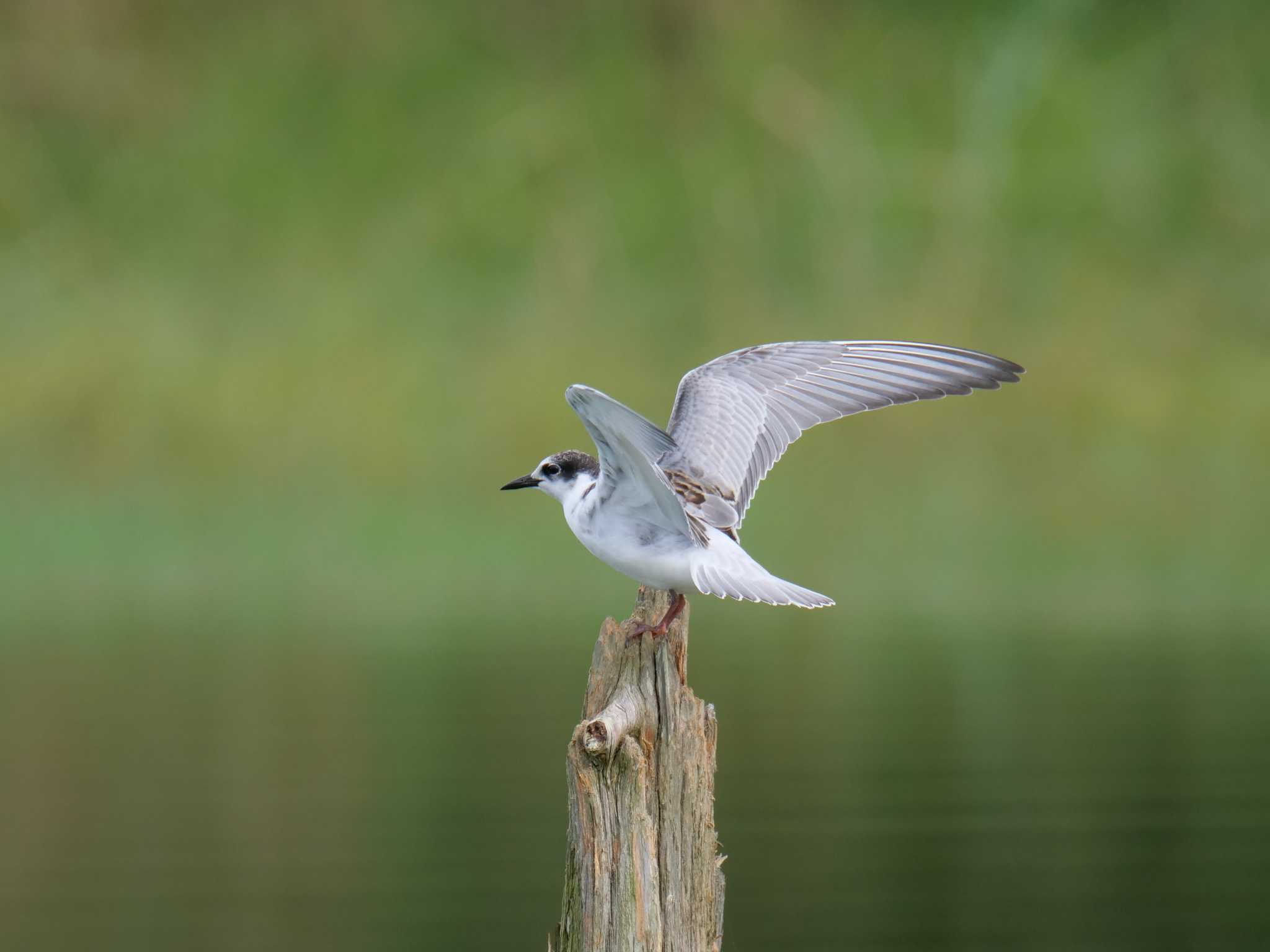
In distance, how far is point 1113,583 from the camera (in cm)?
2308

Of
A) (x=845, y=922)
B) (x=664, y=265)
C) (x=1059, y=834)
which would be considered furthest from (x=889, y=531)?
(x=845, y=922)

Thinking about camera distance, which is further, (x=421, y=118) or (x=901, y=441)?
(x=421, y=118)

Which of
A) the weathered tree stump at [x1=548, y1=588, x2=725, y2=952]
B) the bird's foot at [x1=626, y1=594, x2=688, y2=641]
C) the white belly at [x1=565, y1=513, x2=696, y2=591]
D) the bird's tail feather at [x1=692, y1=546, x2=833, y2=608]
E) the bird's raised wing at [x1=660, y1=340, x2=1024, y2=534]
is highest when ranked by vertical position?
the bird's raised wing at [x1=660, y1=340, x2=1024, y2=534]

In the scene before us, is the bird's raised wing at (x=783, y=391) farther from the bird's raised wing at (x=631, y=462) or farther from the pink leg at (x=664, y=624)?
the pink leg at (x=664, y=624)

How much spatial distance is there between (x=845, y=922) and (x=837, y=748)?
12.5ft

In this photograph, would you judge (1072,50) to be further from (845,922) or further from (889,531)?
(845,922)

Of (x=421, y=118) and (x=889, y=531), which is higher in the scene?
(x=421, y=118)

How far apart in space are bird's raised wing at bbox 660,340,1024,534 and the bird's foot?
42.6 inches

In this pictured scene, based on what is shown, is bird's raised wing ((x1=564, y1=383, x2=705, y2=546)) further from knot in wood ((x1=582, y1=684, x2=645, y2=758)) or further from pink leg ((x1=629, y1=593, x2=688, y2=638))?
knot in wood ((x1=582, y1=684, x2=645, y2=758))

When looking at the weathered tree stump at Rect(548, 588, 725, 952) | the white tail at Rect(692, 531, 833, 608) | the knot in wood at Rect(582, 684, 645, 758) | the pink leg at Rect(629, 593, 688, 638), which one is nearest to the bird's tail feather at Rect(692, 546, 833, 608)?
the white tail at Rect(692, 531, 833, 608)

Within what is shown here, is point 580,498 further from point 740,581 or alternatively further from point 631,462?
point 740,581

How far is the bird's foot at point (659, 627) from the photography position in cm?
758

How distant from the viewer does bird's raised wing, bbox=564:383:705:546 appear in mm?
7512

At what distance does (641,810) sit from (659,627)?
790 millimetres
